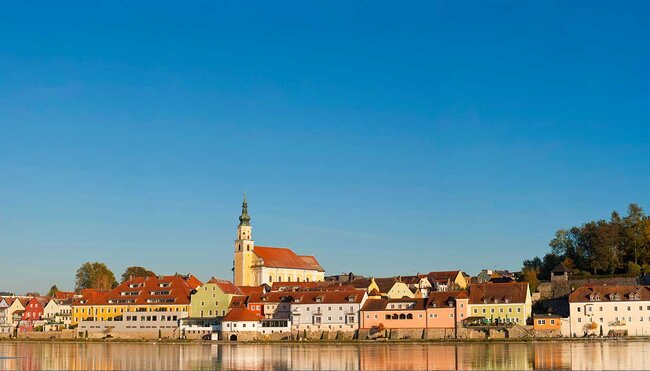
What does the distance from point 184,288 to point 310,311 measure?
18509 millimetres

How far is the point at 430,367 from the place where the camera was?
5400 cm

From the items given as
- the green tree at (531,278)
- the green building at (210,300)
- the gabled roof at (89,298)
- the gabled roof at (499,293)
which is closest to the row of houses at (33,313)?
the gabled roof at (89,298)

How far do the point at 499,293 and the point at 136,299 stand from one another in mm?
43354

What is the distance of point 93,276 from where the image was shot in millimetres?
155625

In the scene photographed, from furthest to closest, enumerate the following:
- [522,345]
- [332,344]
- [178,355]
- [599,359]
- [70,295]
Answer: [70,295] → [332,344] → [522,345] → [178,355] → [599,359]

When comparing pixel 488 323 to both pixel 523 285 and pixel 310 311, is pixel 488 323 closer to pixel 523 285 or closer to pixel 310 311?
pixel 523 285

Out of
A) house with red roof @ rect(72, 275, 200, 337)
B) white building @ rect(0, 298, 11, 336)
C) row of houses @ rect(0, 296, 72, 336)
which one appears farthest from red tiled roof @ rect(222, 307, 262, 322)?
white building @ rect(0, 298, 11, 336)

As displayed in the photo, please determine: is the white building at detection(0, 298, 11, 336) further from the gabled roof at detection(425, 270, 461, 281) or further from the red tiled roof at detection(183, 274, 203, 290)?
the gabled roof at detection(425, 270, 461, 281)

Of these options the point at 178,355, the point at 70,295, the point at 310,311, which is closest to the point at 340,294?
the point at 310,311

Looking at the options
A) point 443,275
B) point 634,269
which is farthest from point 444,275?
point 634,269

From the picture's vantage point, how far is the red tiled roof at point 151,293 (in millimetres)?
107625

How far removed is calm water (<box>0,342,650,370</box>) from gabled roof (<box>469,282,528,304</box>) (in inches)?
456

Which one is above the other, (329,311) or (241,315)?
(329,311)

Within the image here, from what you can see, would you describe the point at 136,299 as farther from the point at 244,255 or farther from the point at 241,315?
the point at 244,255
